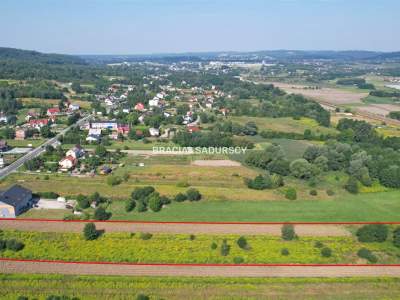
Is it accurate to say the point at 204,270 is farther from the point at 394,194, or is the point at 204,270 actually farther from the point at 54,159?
the point at 54,159

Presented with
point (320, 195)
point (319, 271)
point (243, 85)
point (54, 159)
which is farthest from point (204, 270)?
point (243, 85)

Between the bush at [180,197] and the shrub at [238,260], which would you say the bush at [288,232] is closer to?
the shrub at [238,260]

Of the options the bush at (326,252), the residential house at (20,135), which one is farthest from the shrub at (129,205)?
the residential house at (20,135)

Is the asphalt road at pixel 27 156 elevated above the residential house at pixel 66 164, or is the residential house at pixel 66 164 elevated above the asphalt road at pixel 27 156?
the residential house at pixel 66 164

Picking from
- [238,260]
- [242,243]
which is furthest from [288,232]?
[238,260]

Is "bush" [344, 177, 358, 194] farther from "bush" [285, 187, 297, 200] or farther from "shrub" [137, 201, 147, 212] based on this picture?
"shrub" [137, 201, 147, 212]

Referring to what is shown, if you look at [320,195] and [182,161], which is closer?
[320,195]

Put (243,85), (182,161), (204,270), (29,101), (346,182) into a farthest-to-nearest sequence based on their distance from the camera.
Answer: (243,85) → (29,101) → (182,161) → (346,182) → (204,270)
